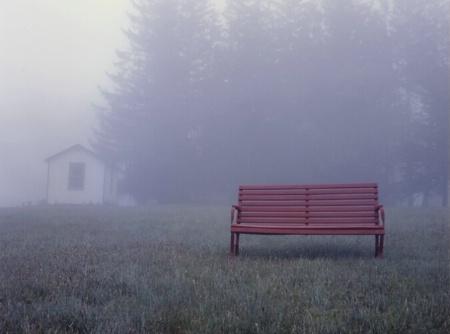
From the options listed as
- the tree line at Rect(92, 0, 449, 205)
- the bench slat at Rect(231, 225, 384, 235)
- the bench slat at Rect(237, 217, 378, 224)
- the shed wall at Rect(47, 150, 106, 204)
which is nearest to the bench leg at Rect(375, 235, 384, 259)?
the bench slat at Rect(231, 225, 384, 235)

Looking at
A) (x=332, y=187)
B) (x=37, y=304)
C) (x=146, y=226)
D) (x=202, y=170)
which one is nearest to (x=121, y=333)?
(x=37, y=304)

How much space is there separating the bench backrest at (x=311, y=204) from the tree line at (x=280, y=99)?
87.9 ft

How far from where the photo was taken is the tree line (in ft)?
111

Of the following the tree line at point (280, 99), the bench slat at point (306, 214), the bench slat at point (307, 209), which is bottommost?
the bench slat at point (306, 214)

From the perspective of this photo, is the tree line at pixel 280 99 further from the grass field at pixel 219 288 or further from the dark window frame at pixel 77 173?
the grass field at pixel 219 288

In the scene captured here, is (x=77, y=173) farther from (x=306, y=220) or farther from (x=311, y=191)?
(x=306, y=220)

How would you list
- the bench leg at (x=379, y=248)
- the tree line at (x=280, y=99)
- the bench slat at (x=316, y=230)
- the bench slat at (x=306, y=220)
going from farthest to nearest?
1. the tree line at (x=280, y=99)
2. the bench slat at (x=306, y=220)
3. the bench leg at (x=379, y=248)
4. the bench slat at (x=316, y=230)

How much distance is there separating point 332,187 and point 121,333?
187 inches

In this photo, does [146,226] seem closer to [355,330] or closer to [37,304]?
[37,304]

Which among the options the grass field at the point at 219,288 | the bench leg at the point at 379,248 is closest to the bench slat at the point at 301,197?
the bench leg at the point at 379,248

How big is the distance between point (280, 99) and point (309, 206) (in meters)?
28.3

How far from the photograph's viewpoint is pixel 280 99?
34938 mm

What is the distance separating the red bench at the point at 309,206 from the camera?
715 cm

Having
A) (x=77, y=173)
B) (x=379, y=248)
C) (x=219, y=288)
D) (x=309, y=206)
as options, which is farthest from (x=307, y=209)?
(x=77, y=173)
